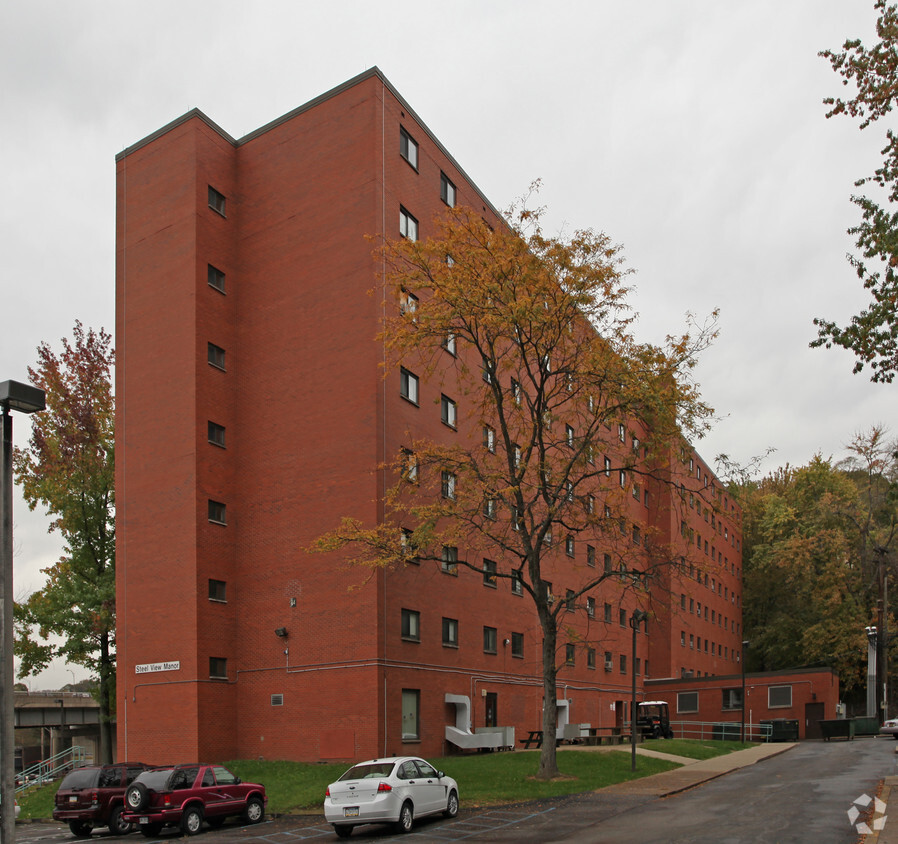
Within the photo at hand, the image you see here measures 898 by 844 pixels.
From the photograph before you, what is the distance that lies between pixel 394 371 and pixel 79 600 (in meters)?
18.7

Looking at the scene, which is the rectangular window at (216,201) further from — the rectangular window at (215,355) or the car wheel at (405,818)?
A: the car wheel at (405,818)

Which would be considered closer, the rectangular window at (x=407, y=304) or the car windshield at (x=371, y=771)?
the car windshield at (x=371, y=771)

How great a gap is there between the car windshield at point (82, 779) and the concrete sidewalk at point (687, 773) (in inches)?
504

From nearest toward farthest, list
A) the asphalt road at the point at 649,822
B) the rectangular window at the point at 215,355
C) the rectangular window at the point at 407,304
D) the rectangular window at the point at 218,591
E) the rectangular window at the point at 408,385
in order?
the asphalt road at the point at 649,822
the rectangular window at the point at 407,304
the rectangular window at the point at 218,591
the rectangular window at the point at 408,385
the rectangular window at the point at 215,355

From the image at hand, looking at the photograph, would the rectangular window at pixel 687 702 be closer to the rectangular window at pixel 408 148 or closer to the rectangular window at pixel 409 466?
the rectangular window at pixel 409 466

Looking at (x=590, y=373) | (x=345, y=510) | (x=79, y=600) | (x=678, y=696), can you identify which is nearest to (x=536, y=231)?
(x=590, y=373)

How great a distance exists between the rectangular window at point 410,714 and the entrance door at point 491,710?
6.49m

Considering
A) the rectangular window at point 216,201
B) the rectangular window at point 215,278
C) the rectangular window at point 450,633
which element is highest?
the rectangular window at point 216,201

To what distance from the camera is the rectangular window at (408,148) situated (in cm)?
3597

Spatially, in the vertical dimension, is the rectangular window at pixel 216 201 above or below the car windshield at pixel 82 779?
above

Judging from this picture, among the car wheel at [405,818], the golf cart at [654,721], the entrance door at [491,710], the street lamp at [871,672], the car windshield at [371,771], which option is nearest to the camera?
the car wheel at [405,818]

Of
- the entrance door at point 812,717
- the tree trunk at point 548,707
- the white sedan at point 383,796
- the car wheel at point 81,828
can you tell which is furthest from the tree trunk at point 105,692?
the entrance door at point 812,717

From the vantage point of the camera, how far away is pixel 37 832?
78.1ft

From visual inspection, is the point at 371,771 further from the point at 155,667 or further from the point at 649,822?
the point at 155,667
